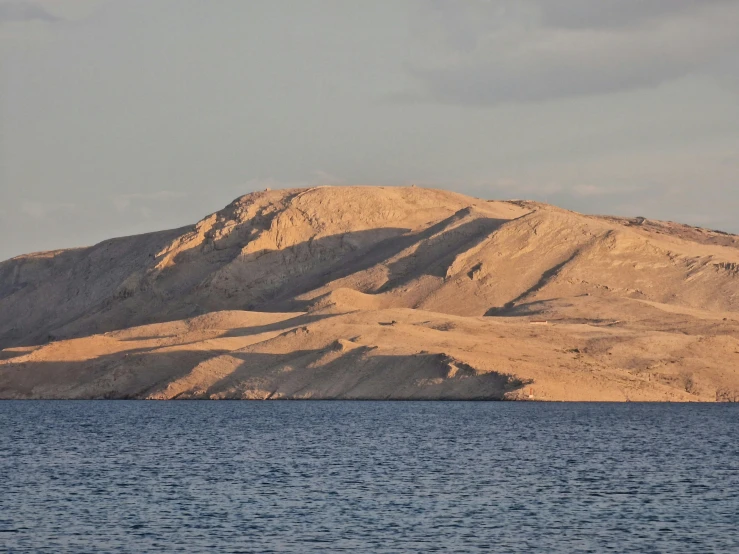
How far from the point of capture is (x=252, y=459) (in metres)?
61.1

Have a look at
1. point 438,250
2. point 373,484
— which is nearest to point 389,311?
point 438,250

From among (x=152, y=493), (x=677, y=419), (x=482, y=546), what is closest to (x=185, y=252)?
(x=677, y=419)

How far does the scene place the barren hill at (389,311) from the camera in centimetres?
10638

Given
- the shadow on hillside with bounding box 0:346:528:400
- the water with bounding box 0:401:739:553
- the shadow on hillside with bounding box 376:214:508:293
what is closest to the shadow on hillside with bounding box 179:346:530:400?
the shadow on hillside with bounding box 0:346:528:400

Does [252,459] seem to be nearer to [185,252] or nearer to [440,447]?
[440,447]

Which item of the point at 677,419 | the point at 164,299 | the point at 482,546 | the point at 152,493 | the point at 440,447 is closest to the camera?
the point at 482,546

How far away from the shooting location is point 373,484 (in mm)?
51062

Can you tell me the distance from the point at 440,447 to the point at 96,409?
46171 millimetres

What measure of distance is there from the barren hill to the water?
17878 millimetres

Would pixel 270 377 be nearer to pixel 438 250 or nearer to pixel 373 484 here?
pixel 438 250

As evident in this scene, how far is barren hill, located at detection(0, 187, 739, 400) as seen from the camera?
106m

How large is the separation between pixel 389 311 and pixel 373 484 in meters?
75.5

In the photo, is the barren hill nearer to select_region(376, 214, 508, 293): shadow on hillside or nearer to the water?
select_region(376, 214, 508, 293): shadow on hillside

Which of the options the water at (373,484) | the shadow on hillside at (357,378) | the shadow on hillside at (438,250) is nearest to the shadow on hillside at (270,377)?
the shadow on hillside at (357,378)
